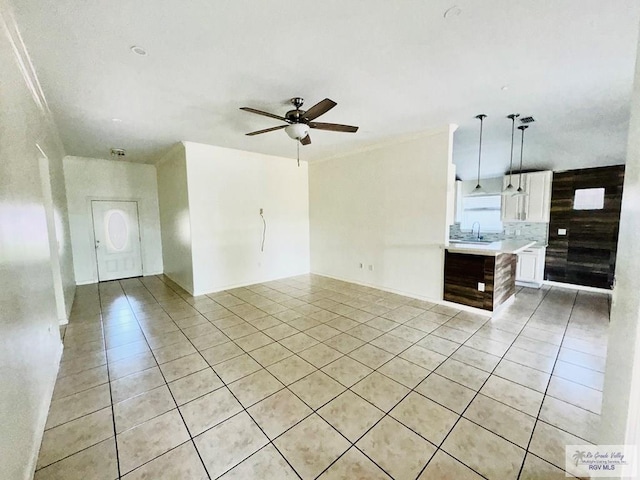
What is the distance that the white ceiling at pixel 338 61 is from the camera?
65.7 inches

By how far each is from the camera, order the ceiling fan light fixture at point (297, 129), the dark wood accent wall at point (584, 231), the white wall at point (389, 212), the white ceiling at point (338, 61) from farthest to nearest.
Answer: the dark wood accent wall at point (584, 231) < the white wall at point (389, 212) < the ceiling fan light fixture at point (297, 129) < the white ceiling at point (338, 61)

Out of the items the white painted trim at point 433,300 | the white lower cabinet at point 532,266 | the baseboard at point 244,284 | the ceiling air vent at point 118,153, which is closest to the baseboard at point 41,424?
the baseboard at point 244,284

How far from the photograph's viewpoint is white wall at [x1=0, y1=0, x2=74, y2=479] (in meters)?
1.36

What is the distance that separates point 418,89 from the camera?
2709mm

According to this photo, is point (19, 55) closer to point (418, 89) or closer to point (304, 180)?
point (418, 89)

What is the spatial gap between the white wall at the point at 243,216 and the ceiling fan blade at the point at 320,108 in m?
2.80

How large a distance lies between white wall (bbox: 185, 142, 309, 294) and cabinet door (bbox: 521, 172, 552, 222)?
4876 millimetres

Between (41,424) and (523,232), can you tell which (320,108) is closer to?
(41,424)

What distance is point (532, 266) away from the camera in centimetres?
554

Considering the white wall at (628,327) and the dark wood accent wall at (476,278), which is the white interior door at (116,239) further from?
the white wall at (628,327)

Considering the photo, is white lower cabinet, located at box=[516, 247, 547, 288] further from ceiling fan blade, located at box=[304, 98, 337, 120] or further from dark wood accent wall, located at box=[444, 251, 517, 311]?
ceiling fan blade, located at box=[304, 98, 337, 120]

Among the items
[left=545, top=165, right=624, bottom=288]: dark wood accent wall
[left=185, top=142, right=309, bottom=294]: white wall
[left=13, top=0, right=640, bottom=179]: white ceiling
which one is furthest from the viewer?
[left=545, top=165, right=624, bottom=288]: dark wood accent wall

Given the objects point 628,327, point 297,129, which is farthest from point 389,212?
point 628,327

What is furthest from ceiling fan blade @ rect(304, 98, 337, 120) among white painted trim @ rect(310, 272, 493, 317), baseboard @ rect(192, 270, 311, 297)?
baseboard @ rect(192, 270, 311, 297)
